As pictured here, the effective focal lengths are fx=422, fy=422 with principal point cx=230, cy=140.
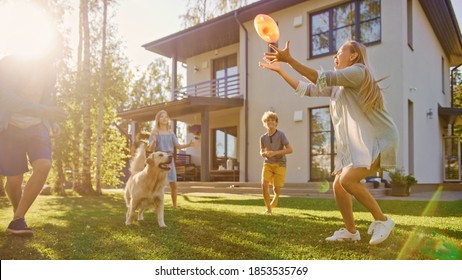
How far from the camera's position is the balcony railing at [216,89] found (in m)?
12.6

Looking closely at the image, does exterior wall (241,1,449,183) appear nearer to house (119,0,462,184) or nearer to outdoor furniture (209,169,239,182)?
house (119,0,462,184)

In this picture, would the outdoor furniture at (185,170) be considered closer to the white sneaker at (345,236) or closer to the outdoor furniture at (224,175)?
the outdoor furniture at (224,175)

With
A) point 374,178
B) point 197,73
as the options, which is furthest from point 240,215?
point 197,73

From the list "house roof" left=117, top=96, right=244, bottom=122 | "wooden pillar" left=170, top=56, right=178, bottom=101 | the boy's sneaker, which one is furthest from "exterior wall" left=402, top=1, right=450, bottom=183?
the boy's sneaker

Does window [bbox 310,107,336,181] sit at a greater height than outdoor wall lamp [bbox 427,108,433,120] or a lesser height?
lesser

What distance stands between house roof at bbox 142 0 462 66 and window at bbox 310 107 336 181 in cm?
295

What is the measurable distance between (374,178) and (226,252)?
7.11m

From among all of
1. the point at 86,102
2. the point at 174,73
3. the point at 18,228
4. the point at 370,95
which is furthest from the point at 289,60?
the point at 174,73

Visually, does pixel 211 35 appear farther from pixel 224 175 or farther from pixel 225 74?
pixel 224 175

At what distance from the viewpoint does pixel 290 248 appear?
101 inches

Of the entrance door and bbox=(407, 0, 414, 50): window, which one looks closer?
bbox=(407, 0, 414, 50): window

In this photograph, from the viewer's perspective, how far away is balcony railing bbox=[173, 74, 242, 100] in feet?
41.2

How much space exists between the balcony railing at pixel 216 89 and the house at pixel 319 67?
0.16 ft
